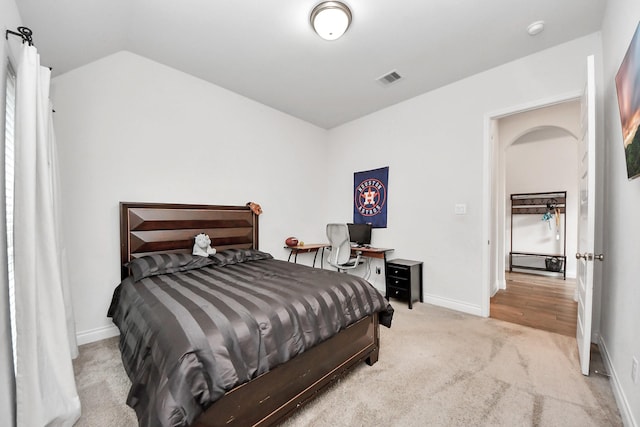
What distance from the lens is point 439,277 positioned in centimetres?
343

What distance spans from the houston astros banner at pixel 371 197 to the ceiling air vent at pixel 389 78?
1213 millimetres

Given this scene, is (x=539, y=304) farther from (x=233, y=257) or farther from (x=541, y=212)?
(x=233, y=257)


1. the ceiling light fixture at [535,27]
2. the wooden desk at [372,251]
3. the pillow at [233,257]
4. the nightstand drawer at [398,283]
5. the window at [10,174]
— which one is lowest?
the nightstand drawer at [398,283]

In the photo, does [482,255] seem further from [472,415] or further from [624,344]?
[472,415]

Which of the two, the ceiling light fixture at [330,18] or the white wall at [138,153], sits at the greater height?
the ceiling light fixture at [330,18]

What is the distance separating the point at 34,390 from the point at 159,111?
2655 mm

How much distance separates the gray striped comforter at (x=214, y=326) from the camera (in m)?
1.10

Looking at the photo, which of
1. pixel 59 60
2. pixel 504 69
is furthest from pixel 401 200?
pixel 59 60

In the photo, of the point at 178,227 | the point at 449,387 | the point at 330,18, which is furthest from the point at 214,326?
the point at 330,18

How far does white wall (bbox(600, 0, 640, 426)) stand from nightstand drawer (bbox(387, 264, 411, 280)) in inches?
68.0

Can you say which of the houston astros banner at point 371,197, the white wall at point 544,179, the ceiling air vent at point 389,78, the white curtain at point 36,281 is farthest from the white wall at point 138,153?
the white wall at point 544,179

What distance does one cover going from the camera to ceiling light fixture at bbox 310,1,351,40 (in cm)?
205

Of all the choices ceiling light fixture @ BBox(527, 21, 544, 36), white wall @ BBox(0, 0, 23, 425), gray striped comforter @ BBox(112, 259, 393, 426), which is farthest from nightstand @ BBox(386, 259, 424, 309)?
white wall @ BBox(0, 0, 23, 425)

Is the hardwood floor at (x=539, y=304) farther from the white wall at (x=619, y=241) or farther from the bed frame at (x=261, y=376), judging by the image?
the bed frame at (x=261, y=376)
